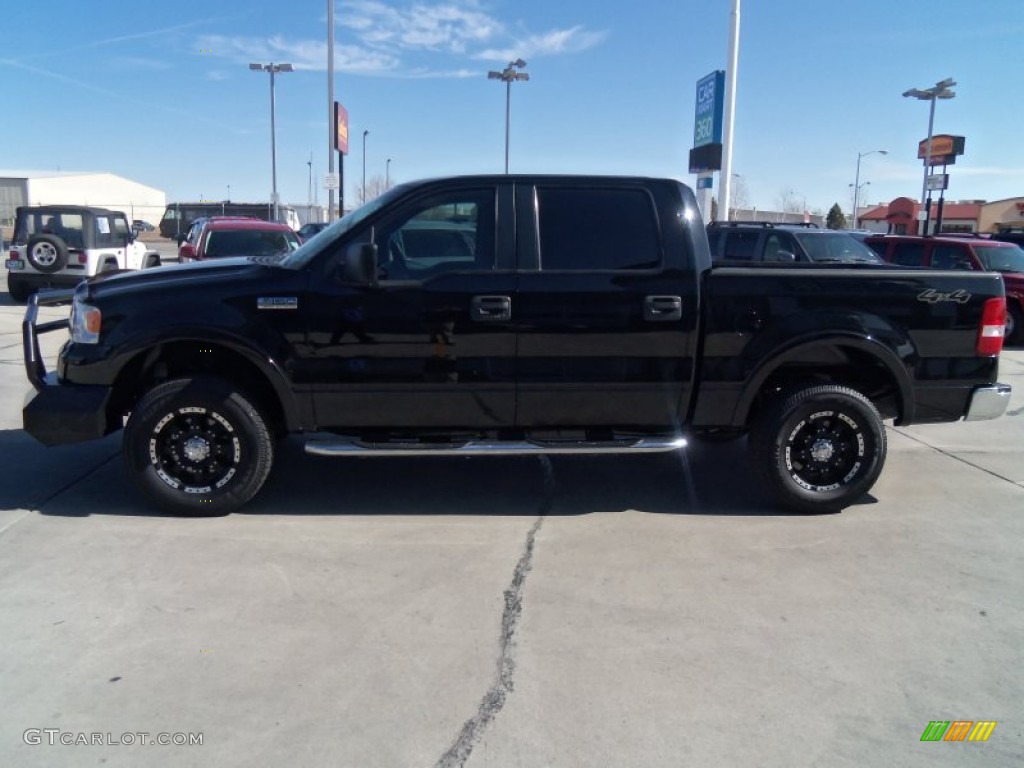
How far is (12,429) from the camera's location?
674 cm

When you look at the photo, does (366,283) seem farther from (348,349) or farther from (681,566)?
(681,566)

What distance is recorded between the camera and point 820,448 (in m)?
5.10

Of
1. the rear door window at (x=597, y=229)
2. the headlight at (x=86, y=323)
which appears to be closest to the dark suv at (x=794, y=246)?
the rear door window at (x=597, y=229)

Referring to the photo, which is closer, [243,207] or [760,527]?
[760,527]

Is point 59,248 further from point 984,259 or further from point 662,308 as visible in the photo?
point 984,259

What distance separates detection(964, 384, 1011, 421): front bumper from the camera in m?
5.11

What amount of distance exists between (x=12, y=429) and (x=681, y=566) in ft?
18.6

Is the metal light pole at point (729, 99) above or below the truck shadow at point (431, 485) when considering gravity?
above

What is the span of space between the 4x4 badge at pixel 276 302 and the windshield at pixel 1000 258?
1237 cm

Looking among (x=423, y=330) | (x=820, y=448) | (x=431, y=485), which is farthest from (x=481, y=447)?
(x=820, y=448)

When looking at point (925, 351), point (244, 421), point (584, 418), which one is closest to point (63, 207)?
point (244, 421)

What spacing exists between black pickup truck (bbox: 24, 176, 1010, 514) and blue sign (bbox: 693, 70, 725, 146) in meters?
13.4

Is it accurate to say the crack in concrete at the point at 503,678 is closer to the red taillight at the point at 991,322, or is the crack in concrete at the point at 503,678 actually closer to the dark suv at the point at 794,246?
the red taillight at the point at 991,322

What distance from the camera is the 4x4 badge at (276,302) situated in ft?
15.3
